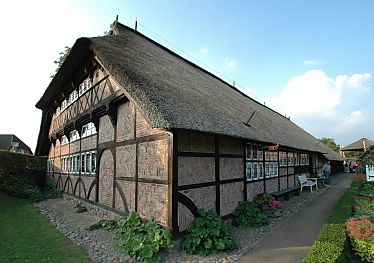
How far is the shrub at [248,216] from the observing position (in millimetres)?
7498

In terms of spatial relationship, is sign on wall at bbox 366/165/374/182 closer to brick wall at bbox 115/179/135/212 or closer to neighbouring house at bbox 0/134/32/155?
brick wall at bbox 115/179/135/212

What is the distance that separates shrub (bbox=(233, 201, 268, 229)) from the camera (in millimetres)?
7498

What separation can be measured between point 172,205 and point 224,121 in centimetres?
305

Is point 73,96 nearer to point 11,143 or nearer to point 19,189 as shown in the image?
point 19,189

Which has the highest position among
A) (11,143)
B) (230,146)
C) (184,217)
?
(11,143)

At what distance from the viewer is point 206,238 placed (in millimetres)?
5672

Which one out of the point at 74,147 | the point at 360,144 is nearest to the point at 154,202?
the point at 74,147

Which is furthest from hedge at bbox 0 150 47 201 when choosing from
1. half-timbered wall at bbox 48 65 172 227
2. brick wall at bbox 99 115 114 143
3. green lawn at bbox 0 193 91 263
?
brick wall at bbox 99 115 114 143

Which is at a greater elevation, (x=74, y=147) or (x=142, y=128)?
(x=142, y=128)

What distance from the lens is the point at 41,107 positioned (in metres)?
17.0

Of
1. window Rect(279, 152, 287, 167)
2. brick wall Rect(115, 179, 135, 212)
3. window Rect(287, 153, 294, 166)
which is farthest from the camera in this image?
window Rect(287, 153, 294, 166)

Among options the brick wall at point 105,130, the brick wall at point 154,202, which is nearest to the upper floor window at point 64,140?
the brick wall at point 105,130

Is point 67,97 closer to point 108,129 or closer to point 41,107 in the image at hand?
point 41,107

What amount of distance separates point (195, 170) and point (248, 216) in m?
2.68
